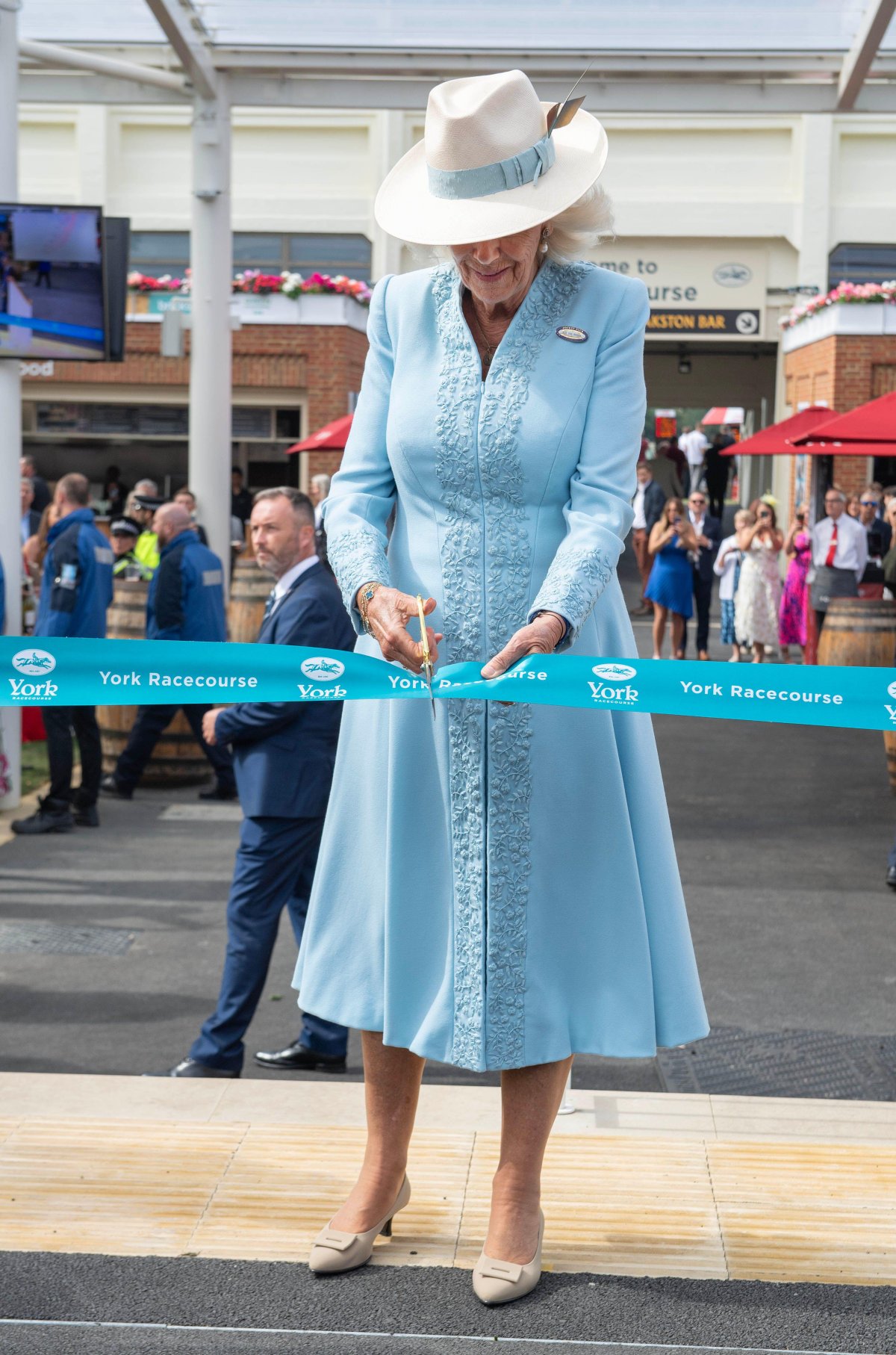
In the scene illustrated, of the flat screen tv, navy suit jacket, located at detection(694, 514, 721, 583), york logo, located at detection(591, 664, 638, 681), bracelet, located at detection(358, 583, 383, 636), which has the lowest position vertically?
navy suit jacket, located at detection(694, 514, 721, 583)

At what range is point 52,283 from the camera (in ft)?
32.3

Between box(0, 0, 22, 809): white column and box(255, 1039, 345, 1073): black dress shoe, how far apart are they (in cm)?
437

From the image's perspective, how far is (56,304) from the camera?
9898 millimetres

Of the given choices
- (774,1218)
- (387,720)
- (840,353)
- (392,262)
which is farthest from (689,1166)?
(392,262)

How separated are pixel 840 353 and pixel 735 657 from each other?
30.7 feet

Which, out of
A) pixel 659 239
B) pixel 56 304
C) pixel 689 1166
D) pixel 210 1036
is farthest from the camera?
pixel 659 239

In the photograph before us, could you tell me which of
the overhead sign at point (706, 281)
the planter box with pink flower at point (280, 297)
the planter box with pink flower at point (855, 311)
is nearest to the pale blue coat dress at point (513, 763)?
the planter box with pink flower at point (855, 311)

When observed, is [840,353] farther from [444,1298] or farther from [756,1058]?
[444,1298]

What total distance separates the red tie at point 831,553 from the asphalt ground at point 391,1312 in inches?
569

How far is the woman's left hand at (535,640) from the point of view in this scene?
2.88 m

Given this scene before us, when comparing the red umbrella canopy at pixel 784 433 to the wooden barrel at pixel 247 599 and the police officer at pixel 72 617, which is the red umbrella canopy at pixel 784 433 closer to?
the wooden barrel at pixel 247 599

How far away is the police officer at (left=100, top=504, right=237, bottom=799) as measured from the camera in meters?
9.95

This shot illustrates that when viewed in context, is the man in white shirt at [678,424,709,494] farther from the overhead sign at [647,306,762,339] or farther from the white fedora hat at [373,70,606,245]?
the white fedora hat at [373,70,606,245]

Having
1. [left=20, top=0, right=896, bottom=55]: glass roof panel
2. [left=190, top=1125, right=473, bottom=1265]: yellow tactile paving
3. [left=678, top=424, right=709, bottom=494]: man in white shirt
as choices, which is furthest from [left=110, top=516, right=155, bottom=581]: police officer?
[left=678, top=424, right=709, bottom=494]: man in white shirt
